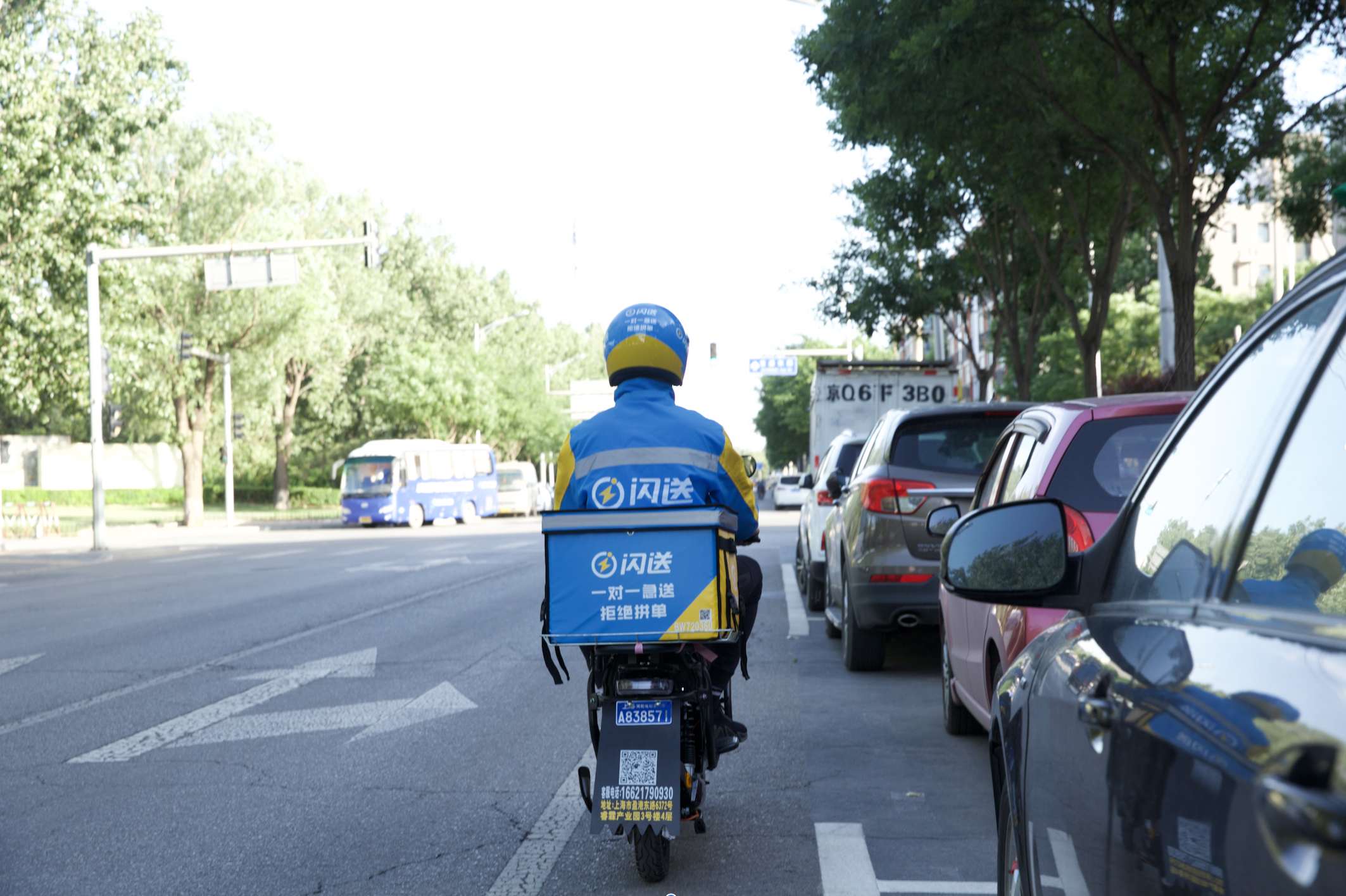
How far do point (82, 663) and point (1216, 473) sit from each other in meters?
9.67

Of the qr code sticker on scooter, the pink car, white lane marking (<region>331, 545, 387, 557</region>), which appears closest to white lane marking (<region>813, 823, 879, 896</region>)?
the qr code sticker on scooter

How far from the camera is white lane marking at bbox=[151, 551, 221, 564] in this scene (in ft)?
76.2

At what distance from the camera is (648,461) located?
450 cm

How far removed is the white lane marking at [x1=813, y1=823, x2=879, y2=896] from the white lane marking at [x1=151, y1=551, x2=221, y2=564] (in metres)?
20.0

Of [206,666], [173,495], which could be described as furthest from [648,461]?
[173,495]

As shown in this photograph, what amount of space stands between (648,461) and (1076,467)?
1699 mm

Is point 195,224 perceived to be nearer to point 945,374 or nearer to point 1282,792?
point 945,374

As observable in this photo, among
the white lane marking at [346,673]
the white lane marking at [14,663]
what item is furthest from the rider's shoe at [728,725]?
the white lane marking at [14,663]

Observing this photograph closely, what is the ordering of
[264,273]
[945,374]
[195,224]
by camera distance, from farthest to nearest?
[195,224]
[945,374]
[264,273]

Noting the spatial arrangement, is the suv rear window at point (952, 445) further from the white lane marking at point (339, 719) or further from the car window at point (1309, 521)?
the car window at point (1309, 521)

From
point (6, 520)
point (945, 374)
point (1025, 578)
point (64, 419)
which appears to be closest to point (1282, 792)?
point (1025, 578)

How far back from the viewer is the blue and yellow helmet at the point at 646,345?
15.4 feet

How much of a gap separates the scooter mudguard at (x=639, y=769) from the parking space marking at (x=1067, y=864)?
6.77 ft

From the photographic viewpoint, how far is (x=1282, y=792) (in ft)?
4.04
